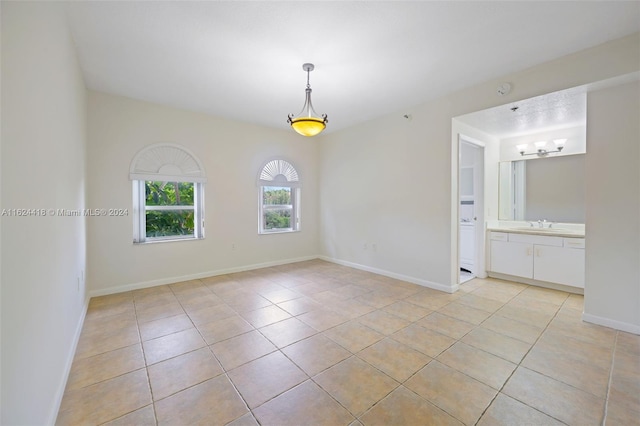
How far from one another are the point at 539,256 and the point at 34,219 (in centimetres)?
558

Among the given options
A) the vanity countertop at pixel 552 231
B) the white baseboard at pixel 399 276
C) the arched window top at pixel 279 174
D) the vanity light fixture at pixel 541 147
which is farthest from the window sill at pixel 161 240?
the vanity light fixture at pixel 541 147

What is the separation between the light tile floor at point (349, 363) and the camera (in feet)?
5.47

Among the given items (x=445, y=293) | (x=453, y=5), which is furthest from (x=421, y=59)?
(x=445, y=293)

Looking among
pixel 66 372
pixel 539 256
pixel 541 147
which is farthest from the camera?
pixel 541 147

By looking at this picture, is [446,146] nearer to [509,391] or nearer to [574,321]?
[574,321]

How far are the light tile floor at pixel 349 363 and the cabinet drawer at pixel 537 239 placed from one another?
0.85 m

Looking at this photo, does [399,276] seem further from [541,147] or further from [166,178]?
[166,178]

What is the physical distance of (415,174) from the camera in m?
4.25

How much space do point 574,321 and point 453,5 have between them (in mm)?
3418

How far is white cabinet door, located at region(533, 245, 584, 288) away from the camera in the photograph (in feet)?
12.2

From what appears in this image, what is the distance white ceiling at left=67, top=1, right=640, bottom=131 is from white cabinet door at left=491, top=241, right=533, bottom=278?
2672 mm

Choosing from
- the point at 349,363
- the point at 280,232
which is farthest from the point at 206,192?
the point at 349,363

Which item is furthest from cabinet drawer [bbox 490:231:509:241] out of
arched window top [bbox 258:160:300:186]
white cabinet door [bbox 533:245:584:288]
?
arched window top [bbox 258:160:300:186]

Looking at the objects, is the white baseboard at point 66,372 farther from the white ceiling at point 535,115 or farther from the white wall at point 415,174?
the white ceiling at point 535,115
